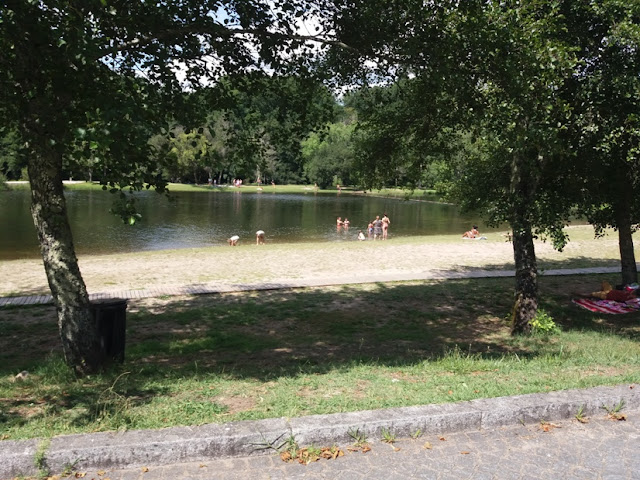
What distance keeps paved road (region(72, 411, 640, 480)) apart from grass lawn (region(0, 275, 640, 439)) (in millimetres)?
457

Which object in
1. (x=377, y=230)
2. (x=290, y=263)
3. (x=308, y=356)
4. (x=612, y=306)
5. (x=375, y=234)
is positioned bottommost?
(x=308, y=356)

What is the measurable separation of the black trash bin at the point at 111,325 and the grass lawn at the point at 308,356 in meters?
0.26

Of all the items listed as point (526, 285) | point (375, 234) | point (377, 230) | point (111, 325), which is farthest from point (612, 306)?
point (377, 230)

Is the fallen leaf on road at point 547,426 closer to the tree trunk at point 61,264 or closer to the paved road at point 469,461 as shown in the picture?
the paved road at point 469,461

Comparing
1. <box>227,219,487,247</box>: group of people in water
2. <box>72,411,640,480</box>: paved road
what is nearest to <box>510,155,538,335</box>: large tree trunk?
<box>72,411,640,480</box>: paved road

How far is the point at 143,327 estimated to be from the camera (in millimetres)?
8508

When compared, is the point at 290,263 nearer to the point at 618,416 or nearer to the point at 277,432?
the point at 618,416

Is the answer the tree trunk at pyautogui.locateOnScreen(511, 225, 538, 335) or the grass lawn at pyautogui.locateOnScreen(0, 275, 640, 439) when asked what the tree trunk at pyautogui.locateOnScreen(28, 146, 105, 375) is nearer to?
the grass lawn at pyautogui.locateOnScreen(0, 275, 640, 439)

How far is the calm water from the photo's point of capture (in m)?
26.7

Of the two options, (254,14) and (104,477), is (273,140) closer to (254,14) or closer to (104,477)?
(254,14)

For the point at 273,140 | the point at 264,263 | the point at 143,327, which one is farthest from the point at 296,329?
the point at 264,263

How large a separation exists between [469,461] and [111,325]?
162 inches

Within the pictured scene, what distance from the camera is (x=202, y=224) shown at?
36.0 m

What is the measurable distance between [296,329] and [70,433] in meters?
5.35
